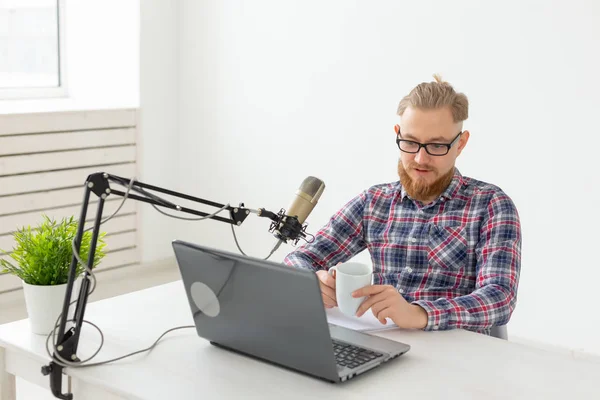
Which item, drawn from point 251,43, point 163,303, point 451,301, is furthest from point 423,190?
point 251,43

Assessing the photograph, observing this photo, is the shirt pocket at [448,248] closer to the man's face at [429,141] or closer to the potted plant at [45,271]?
the man's face at [429,141]

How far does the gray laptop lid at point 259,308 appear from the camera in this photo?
5.09 ft

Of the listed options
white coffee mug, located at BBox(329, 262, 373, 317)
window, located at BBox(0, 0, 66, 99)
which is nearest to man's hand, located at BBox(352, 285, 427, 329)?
white coffee mug, located at BBox(329, 262, 373, 317)

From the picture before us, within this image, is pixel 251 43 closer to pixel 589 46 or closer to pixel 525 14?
pixel 525 14

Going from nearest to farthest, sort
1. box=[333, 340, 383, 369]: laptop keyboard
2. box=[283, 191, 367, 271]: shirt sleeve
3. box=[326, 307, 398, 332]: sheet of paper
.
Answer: box=[333, 340, 383, 369]: laptop keyboard, box=[326, 307, 398, 332]: sheet of paper, box=[283, 191, 367, 271]: shirt sleeve

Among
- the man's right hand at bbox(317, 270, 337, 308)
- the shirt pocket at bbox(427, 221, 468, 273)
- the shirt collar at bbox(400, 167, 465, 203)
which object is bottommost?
the man's right hand at bbox(317, 270, 337, 308)

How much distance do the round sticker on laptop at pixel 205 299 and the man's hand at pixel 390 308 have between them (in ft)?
1.05

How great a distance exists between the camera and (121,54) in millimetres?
4578

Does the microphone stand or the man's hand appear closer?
the microphone stand

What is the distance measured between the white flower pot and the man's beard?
0.99 m

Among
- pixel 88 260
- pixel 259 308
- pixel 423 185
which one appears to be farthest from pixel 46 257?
pixel 423 185

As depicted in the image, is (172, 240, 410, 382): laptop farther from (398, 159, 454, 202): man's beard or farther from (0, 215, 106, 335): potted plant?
(398, 159, 454, 202): man's beard

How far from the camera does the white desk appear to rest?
1.57 metres

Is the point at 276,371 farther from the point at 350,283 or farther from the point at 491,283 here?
the point at 491,283
